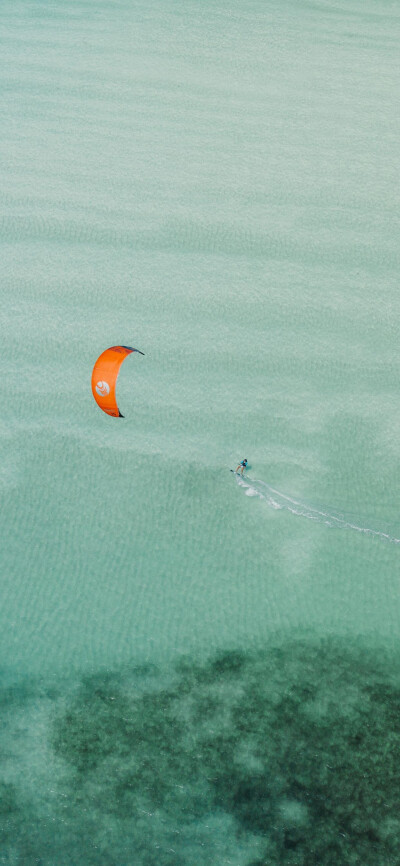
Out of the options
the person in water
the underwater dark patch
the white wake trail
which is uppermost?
the person in water

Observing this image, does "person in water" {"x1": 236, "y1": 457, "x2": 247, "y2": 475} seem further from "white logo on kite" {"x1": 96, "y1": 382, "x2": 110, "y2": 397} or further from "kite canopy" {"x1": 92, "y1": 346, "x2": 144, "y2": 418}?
"white logo on kite" {"x1": 96, "y1": 382, "x2": 110, "y2": 397}

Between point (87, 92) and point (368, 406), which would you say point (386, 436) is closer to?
point (368, 406)

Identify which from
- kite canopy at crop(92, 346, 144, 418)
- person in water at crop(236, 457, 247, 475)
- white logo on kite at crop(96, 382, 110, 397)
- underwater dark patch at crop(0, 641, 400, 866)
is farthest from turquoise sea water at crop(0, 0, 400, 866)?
white logo on kite at crop(96, 382, 110, 397)

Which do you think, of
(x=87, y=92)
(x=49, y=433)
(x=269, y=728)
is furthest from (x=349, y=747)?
(x=87, y=92)

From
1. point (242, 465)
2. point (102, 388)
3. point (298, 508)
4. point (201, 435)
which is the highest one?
point (102, 388)

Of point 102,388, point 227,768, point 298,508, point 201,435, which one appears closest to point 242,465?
point 201,435

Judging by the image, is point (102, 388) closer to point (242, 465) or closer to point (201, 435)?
point (201, 435)

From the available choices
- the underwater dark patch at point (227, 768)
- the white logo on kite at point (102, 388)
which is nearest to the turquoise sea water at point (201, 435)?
the underwater dark patch at point (227, 768)
